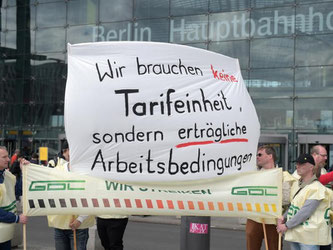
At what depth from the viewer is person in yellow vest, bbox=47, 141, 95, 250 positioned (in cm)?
Answer: 580

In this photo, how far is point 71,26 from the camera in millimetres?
23922

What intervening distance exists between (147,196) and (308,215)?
1.64m

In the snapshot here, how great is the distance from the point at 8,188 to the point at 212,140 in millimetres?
2165

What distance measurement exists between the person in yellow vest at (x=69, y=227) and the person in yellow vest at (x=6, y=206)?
534 mm

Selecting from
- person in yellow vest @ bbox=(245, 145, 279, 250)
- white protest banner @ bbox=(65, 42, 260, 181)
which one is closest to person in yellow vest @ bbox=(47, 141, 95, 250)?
white protest banner @ bbox=(65, 42, 260, 181)

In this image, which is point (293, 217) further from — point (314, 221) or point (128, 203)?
point (128, 203)

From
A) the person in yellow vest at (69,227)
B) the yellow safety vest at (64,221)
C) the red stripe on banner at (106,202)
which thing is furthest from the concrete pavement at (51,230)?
the red stripe on banner at (106,202)

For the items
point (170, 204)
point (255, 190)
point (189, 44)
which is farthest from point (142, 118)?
point (189, 44)

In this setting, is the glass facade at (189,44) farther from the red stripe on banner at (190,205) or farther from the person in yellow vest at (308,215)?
the red stripe on banner at (190,205)

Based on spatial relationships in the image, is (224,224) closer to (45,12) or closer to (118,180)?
(118,180)

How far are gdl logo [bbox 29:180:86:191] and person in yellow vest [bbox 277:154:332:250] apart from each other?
6.61 ft

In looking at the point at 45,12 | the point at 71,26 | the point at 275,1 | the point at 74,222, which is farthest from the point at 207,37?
the point at 74,222

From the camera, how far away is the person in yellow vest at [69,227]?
19.0 feet

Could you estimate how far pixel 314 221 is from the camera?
5277 millimetres
